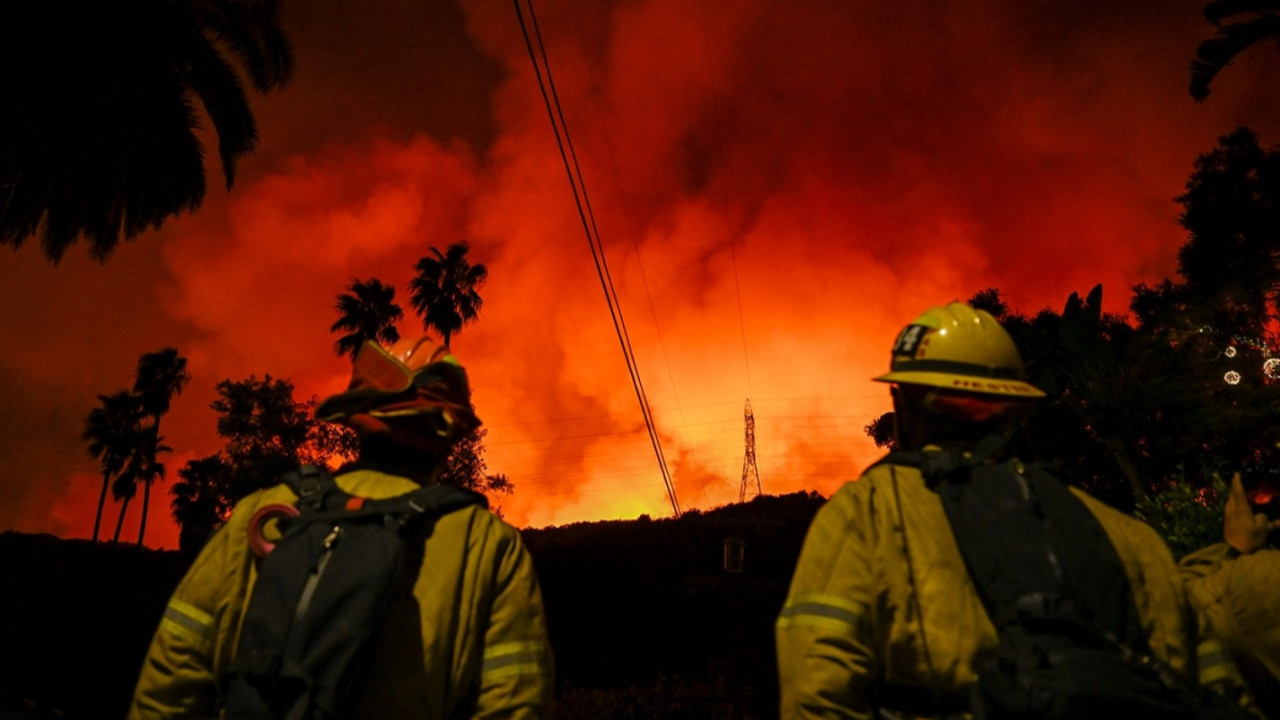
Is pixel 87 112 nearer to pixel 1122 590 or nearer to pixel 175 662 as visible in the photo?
pixel 175 662

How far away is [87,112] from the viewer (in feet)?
44.7

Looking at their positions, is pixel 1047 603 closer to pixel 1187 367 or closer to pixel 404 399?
pixel 404 399

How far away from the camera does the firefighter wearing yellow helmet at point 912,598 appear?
2072 millimetres

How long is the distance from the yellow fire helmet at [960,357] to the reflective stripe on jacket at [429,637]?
1414 millimetres

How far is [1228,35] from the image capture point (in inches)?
509

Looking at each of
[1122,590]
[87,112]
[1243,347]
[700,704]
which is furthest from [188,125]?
[1243,347]

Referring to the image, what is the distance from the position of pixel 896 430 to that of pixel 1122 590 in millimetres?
813

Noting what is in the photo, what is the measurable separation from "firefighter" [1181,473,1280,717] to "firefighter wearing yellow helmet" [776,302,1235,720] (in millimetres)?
1713

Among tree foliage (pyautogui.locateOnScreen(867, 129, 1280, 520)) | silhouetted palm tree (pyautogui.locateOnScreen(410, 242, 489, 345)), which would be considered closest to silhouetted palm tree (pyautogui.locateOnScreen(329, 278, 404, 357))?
silhouetted palm tree (pyautogui.locateOnScreen(410, 242, 489, 345))

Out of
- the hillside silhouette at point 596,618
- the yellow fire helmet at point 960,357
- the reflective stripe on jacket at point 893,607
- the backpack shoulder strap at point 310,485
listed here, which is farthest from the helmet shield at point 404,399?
the hillside silhouette at point 596,618

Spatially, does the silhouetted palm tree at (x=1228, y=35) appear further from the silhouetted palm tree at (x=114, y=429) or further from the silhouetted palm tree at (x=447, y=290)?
the silhouetted palm tree at (x=114, y=429)

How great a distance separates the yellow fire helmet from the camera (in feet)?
8.30

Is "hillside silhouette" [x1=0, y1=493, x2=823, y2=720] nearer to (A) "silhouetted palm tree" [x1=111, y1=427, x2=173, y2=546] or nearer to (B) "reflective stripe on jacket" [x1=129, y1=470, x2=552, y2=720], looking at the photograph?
(B) "reflective stripe on jacket" [x1=129, y1=470, x2=552, y2=720]

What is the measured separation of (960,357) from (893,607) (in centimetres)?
85
